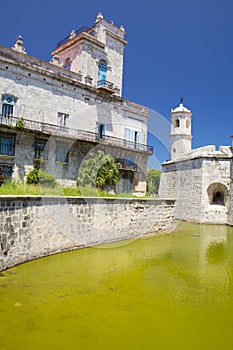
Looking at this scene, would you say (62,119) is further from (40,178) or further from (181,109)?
(181,109)

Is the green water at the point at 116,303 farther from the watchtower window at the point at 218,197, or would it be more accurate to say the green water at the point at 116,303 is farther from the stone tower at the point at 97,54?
the stone tower at the point at 97,54

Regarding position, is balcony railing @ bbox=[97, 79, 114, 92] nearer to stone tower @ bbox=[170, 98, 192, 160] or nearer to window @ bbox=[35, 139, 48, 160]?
window @ bbox=[35, 139, 48, 160]

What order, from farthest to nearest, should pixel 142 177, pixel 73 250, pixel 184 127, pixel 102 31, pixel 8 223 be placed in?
pixel 184 127, pixel 142 177, pixel 102 31, pixel 73 250, pixel 8 223

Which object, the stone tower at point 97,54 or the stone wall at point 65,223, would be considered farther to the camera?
the stone tower at point 97,54

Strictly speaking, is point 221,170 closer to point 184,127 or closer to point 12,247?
point 184,127

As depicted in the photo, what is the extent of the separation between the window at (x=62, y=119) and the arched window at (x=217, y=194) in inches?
482

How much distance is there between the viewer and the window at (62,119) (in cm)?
1727

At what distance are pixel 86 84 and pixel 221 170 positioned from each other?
40.1 feet

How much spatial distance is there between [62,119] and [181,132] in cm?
1574

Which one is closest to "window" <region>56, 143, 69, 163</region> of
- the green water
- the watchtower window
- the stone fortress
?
the green water

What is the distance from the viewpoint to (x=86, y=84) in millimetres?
18688

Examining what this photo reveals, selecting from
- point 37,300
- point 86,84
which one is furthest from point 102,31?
point 37,300

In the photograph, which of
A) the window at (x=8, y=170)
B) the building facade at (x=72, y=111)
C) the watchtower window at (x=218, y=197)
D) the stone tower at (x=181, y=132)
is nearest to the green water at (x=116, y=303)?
the window at (x=8, y=170)

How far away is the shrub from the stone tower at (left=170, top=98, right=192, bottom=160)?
57.1ft
